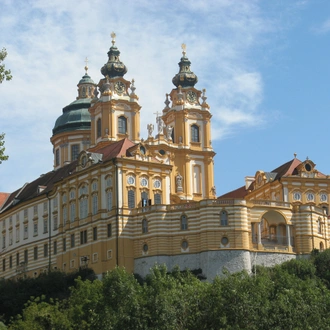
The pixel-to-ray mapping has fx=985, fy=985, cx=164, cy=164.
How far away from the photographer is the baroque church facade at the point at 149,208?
97750 millimetres

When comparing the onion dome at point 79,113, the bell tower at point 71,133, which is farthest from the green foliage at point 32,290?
the onion dome at point 79,113

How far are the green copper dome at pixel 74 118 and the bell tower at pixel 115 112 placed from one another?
30.6 feet

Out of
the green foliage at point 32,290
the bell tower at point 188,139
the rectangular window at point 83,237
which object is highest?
the bell tower at point 188,139

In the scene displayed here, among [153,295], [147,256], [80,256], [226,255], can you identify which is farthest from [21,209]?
[153,295]

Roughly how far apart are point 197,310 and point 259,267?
95.3 ft

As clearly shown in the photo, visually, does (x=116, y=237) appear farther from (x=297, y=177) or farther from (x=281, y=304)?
(x=281, y=304)

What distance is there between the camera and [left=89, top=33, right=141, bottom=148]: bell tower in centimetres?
12219

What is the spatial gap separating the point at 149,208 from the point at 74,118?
39212 millimetres

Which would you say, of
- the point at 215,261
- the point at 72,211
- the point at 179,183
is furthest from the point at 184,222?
the point at 179,183

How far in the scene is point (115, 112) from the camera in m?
123

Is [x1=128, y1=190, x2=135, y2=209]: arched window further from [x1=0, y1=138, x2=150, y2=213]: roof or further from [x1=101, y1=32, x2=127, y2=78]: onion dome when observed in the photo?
[x1=101, y1=32, x2=127, y2=78]: onion dome

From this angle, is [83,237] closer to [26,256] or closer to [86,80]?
[26,256]

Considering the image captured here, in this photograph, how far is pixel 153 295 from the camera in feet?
225

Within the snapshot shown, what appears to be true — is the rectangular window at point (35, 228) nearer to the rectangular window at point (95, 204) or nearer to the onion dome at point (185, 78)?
the rectangular window at point (95, 204)
